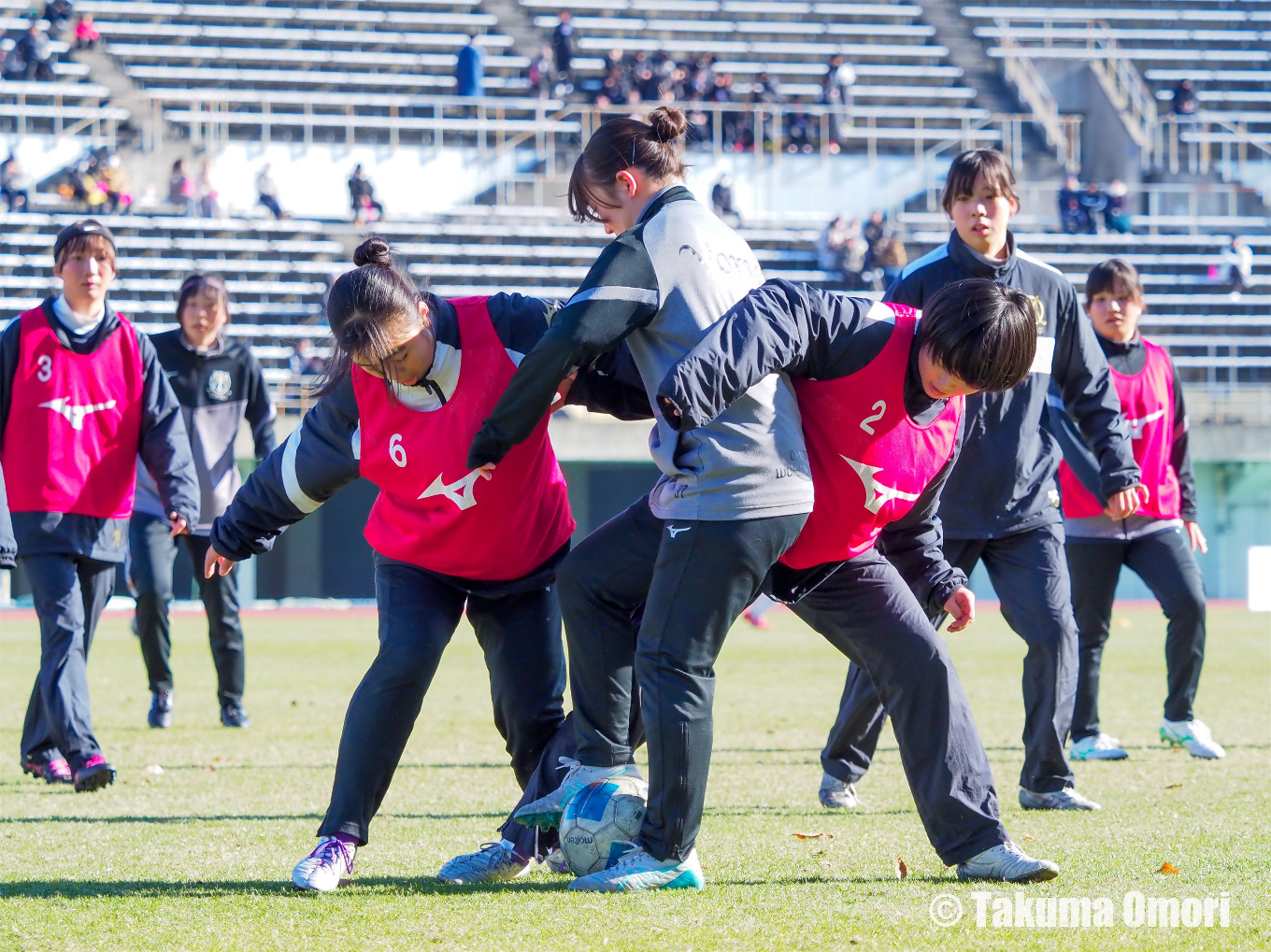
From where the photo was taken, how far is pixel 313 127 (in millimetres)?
28766

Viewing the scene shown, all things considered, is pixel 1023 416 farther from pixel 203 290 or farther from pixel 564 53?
pixel 564 53

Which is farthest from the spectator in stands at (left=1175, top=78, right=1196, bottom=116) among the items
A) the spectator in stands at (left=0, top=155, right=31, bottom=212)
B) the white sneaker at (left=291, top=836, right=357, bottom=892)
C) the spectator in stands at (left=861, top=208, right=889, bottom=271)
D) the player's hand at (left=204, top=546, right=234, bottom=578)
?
the white sneaker at (left=291, top=836, right=357, bottom=892)

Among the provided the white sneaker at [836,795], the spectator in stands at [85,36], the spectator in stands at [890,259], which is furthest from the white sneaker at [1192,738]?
the spectator in stands at [85,36]

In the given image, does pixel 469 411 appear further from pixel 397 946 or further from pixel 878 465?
pixel 397 946

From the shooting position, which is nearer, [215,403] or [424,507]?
[424,507]

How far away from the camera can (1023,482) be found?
5562mm

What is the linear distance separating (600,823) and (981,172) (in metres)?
2.84

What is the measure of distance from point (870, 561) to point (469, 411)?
1153mm

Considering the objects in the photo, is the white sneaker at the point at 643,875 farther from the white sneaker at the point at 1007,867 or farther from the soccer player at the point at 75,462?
the soccer player at the point at 75,462

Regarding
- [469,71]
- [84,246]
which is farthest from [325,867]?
[469,71]

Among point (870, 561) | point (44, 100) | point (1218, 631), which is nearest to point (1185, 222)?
point (1218, 631)

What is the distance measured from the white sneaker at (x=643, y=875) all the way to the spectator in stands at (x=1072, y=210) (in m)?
26.5

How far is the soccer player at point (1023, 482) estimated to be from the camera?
5.48 meters

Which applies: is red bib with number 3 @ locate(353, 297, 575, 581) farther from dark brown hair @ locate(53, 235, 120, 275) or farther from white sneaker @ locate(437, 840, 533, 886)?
dark brown hair @ locate(53, 235, 120, 275)
